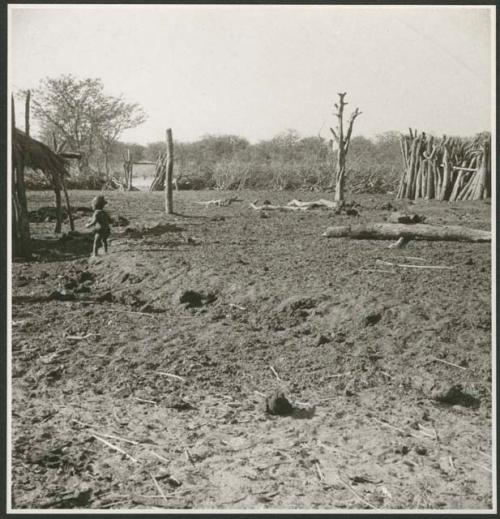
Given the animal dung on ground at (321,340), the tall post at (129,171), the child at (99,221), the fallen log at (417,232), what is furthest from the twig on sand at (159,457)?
the tall post at (129,171)

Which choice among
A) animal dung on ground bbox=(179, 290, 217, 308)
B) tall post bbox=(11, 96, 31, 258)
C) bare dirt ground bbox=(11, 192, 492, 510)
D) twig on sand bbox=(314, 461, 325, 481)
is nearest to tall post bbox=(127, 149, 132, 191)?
tall post bbox=(11, 96, 31, 258)

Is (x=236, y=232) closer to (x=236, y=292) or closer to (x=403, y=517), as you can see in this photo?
(x=236, y=292)

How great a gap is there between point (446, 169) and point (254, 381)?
12.0 m

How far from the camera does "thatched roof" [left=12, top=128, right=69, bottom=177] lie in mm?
7945

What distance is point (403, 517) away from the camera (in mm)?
3289

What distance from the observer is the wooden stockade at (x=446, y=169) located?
14203mm

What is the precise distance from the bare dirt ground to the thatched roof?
179 centimetres

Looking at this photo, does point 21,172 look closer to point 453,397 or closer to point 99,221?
point 99,221

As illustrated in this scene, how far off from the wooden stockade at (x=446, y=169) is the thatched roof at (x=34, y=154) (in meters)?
9.66

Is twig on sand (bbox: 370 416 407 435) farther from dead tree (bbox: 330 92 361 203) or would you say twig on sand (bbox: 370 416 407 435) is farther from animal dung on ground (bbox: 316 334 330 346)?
dead tree (bbox: 330 92 361 203)

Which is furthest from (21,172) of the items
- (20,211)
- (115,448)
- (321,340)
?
(115,448)

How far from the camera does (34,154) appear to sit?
28.6 feet

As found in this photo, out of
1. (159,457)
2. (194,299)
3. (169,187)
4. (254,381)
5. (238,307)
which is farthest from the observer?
(169,187)

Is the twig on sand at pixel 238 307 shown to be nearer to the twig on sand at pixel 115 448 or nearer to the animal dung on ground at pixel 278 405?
the animal dung on ground at pixel 278 405
